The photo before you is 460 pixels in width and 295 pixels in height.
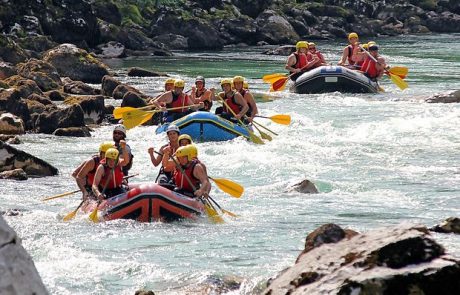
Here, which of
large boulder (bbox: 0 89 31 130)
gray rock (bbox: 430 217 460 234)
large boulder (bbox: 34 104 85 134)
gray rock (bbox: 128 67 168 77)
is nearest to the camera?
gray rock (bbox: 430 217 460 234)

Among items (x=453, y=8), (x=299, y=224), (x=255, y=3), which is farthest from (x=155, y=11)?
(x=299, y=224)

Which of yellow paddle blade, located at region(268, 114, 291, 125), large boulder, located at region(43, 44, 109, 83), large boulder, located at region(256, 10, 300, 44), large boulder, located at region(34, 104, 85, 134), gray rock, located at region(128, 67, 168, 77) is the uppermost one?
yellow paddle blade, located at region(268, 114, 291, 125)

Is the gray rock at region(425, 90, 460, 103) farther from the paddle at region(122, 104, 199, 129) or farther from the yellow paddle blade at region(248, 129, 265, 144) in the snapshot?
the paddle at region(122, 104, 199, 129)

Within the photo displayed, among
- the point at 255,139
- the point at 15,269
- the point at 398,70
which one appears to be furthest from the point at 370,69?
the point at 15,269

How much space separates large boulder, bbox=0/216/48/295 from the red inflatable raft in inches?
302

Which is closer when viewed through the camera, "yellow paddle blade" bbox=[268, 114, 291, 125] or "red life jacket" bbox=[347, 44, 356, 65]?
"yellow paddle blade" bbox=[268, 114, 291, 125]

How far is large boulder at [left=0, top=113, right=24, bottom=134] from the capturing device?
758 inches

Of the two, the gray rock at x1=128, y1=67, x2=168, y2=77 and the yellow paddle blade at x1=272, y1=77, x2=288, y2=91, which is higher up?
the yellow paddle blade at x1=272, y1=77, x2=288, y2=91

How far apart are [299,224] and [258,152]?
19.0ft

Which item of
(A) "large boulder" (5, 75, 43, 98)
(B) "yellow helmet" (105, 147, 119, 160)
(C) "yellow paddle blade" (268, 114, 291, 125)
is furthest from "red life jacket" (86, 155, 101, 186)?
(A) "large boulder" (5, 75, 43, 98)

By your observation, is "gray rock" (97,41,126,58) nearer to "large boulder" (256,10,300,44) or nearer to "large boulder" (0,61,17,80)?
"large boulder" (256,10,300,44)

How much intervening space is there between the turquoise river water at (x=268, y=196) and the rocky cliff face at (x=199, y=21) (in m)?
13.4

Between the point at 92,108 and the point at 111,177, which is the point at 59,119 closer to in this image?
the point at 92,108

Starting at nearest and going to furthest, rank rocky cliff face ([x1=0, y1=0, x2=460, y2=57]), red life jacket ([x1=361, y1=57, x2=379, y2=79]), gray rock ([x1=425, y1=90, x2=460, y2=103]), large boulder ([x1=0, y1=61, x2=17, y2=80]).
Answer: gray rock ([x1=425, y1=90, x2=460, y2=103]), large boulder ([x1=0, y1=61, x2=17, y2=80]), red life jacket ([x1=361, y1=57, x2=379, y2=79]), rocky cliff face ([x1=0, y1=0, x2=460, y2=57])
